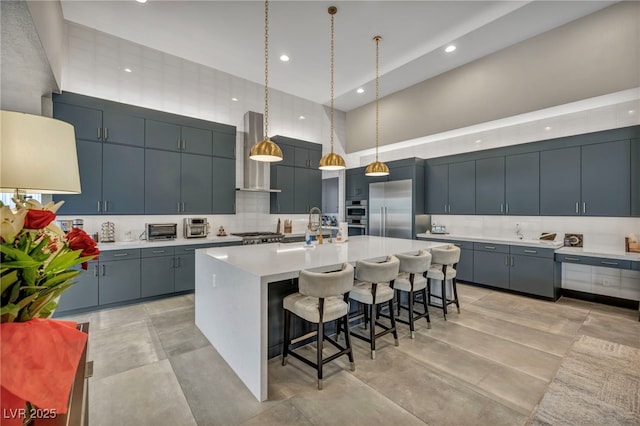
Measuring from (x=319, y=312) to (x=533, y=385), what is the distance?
1808mm

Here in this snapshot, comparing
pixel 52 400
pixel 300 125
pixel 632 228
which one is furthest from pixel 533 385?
pixel 300 125

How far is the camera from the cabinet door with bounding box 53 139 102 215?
3.76m

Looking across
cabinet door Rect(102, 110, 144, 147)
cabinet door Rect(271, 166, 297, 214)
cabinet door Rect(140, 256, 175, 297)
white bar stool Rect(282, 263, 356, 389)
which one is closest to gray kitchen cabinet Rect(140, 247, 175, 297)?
cabinet door Rect(140, 256, 175, 297)

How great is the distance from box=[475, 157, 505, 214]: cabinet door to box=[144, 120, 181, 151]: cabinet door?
5.46 metres

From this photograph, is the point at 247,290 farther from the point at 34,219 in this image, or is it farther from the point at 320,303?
the point at 34,219

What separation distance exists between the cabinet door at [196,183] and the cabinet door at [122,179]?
61 centimetres

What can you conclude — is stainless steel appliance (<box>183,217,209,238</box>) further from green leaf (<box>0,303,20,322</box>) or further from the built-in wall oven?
green leaf (<box>0,303,20,322</box>)

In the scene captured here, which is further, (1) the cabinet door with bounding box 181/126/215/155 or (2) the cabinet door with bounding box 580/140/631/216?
(1) the cabinet door with bounding box 181/126/215/155

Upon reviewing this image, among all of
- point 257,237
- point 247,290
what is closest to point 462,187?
point 257,237

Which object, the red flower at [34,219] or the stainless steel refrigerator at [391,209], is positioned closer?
the red flower at [34,219]

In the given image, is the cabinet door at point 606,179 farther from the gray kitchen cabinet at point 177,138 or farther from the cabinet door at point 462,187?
the gray kitchen cabinet at point 177,138

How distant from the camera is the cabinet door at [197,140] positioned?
4.70 metres

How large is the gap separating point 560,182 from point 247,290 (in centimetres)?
501

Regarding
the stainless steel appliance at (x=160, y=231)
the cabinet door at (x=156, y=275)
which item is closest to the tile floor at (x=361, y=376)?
the cabinet door at (x=156, y=275)
